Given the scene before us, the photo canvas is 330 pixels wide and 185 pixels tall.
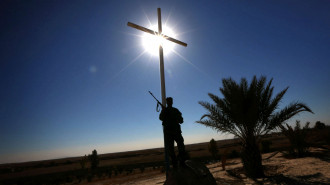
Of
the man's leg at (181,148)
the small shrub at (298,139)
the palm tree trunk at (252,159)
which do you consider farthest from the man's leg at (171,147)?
the small shrub at (298,139)

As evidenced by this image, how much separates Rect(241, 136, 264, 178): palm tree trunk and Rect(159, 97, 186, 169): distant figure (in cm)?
432

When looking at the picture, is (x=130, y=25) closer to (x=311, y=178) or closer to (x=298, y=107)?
(x=298, y=107)

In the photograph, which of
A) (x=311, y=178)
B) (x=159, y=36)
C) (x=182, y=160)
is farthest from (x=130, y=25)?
(x=311, y=178)

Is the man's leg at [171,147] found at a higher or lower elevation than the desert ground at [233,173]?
higher

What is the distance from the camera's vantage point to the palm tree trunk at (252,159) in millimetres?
7254

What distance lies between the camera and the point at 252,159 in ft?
24.3

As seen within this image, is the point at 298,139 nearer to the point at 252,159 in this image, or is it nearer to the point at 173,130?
the point at 252,159

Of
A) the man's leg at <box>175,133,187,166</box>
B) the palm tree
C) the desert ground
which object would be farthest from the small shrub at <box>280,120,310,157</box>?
the man's leg at <box>175,133,187,166</box>

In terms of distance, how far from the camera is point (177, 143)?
469cm

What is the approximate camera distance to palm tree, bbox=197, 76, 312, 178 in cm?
712

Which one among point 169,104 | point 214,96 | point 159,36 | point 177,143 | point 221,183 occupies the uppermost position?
point 159,36

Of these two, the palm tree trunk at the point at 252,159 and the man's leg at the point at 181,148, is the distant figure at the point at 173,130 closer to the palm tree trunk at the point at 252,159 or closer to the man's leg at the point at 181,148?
the man's leg at the point at 181,148

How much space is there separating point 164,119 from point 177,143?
748 millimetres

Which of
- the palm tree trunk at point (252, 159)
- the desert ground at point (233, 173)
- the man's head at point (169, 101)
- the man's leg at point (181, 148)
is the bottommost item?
the desert ground at point (233, 173)
